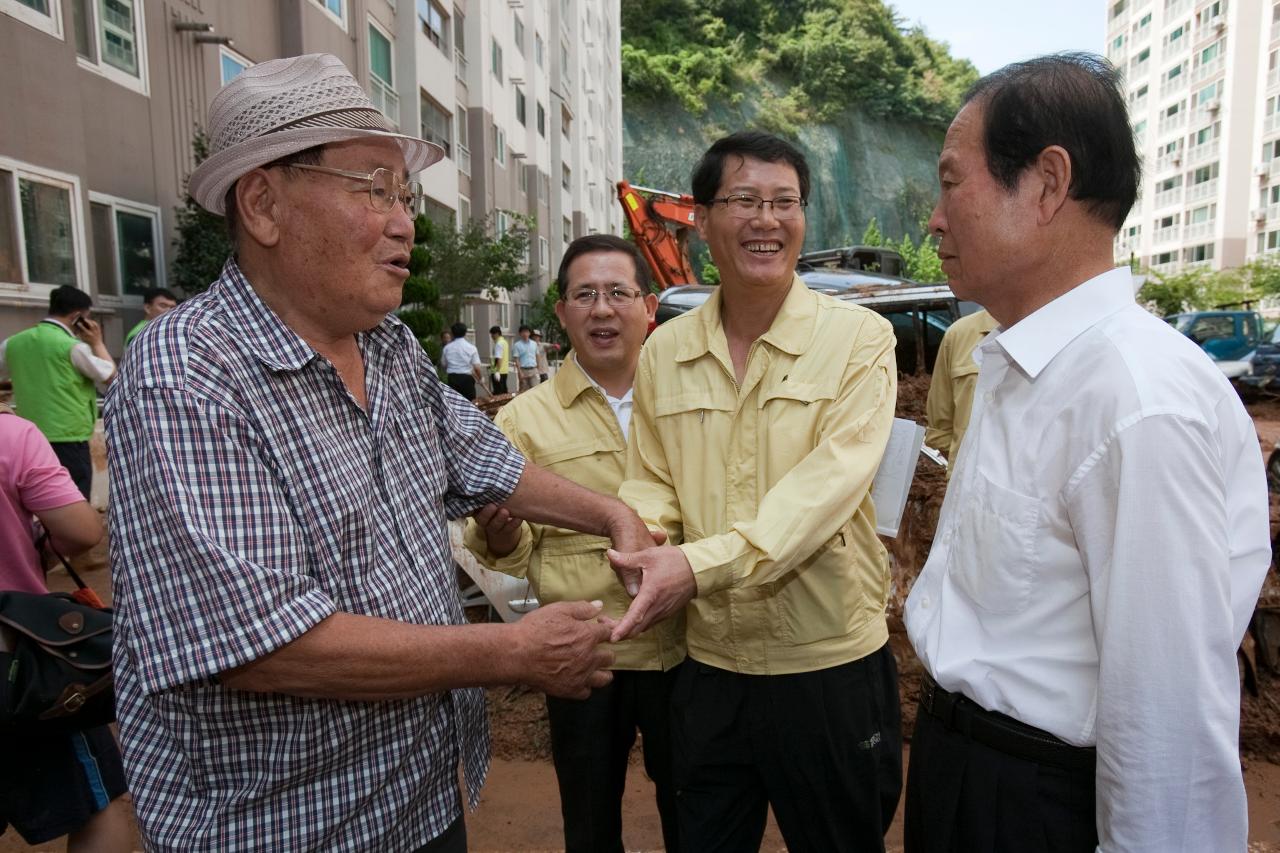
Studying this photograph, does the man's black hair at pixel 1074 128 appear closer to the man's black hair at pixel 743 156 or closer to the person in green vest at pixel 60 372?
the man's black hair at pixel 743 156

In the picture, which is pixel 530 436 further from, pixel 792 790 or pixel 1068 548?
pixel 1068 548

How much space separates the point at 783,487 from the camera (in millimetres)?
1909

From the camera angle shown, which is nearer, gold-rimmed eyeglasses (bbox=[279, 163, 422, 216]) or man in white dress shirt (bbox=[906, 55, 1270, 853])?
man in white dress shirt (bbox=[906, 55, 1270, 853])

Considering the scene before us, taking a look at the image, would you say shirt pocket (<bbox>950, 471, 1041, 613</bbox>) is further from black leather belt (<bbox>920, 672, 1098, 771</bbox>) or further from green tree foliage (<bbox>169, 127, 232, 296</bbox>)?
green tree foliage (<bbox>169, 127, 232, 296</bbox>)

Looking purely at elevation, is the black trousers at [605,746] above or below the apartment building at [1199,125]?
below

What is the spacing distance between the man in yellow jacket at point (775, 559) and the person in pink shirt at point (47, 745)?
1641 mm

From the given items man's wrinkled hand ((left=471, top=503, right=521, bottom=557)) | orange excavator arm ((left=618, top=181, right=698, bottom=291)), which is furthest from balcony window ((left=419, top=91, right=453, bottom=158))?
→ man's wrinkled hand ((left=471, top=503, right=521, bottom=557))

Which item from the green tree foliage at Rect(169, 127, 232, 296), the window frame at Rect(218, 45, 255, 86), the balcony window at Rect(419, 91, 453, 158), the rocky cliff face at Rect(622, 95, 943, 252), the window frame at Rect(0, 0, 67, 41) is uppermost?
the rocky cliff face at Rect(622, 95, 943, 252)

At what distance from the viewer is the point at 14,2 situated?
22.2ft

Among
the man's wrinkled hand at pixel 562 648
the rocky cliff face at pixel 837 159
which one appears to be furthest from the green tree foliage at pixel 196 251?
the rocky cliff face at pixel 837 159

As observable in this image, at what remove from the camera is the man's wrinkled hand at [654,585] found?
1.82 m

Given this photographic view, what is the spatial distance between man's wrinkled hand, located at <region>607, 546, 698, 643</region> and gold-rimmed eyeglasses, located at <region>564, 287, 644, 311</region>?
1.01 metres

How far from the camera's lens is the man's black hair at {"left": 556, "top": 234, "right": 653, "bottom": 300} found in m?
2.71

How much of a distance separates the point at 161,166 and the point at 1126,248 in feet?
186
